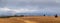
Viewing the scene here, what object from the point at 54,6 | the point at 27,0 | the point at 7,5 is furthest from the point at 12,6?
the point at 54,6

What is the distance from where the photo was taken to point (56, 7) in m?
1.15

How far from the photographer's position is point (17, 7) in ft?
3.58

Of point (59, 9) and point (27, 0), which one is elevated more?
point (27, 0)

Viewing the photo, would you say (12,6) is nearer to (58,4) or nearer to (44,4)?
(44,4)

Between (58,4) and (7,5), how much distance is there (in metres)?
0.55

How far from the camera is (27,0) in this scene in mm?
1088

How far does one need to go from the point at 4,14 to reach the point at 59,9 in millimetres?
588

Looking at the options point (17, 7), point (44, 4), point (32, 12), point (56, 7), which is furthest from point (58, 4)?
point (17, 7)

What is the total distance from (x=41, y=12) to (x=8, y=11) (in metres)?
0.34

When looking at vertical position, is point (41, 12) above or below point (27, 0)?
below

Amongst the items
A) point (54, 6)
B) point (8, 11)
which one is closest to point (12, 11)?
point (8, 11)

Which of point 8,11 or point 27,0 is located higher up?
point 27,0

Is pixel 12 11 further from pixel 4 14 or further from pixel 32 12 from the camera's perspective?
pixel 32 12

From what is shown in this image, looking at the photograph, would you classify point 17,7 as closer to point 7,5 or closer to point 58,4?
point 7,5
